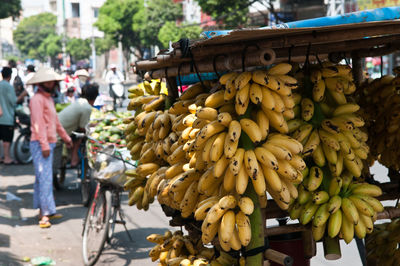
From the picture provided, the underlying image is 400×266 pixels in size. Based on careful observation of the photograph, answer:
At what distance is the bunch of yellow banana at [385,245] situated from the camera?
369 cm

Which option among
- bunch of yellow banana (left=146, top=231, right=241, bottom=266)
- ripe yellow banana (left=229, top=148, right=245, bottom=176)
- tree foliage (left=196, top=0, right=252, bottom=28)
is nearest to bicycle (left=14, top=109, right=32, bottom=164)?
bunch of yellow banana (left=146, top=231, right=241, bottom=266)

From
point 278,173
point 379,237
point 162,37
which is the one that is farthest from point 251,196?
point 162,37

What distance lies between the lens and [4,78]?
1161cm

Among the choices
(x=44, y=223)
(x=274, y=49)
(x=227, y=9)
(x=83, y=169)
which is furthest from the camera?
(x=227, y=9)

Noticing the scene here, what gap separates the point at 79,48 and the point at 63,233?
86.5m

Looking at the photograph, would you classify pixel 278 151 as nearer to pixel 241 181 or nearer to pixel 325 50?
pixel 241 181

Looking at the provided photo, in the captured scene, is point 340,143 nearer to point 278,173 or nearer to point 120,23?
point 278,173

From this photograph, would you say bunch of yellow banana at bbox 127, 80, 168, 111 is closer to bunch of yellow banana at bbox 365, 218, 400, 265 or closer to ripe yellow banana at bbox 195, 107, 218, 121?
ripe yellow banana at bbox 195, 107, 218, 121

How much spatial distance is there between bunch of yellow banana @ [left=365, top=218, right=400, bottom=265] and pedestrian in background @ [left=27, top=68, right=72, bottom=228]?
4656 millimetres

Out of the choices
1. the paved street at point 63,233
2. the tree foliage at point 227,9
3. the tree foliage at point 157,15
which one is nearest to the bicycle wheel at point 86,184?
the paved street at point 63,233

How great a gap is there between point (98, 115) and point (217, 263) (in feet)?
17.4

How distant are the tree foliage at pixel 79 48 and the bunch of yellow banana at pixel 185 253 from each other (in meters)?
89.6

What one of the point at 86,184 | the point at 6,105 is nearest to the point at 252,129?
the point at 86,184

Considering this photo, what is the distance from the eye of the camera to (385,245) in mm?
3723
